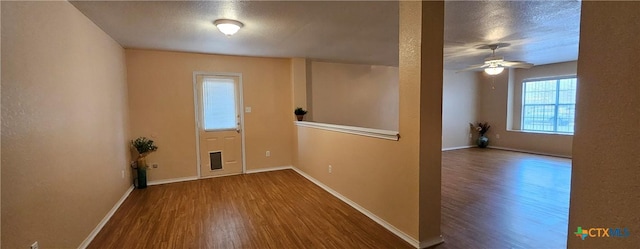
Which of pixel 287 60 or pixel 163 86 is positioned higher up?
pixel 287 60

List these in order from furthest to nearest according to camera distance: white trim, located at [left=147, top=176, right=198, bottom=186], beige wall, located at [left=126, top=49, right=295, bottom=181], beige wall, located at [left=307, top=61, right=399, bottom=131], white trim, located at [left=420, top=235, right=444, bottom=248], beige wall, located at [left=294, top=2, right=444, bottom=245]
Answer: beige wall, located at [left=307, top=61, right=399, bottom=131]
white trim, located at [left=147, top=176, right=198, bottom=186]
beige wall, located at [left=126, top=49, right=295, bottom=181]
white trim, located at [left=420, top=235, right=444, bottom=248]
beige wall, located at [left=294, top=2, right=444, bottom=245]

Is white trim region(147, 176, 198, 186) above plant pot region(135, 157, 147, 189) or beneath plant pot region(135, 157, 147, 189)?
beneath

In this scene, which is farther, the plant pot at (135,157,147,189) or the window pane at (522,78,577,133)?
the window pane at (522,78,577,133)

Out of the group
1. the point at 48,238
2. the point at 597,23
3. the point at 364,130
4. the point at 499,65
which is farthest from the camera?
the point at 499,65

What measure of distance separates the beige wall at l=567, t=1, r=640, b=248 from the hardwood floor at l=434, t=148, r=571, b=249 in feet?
6.65

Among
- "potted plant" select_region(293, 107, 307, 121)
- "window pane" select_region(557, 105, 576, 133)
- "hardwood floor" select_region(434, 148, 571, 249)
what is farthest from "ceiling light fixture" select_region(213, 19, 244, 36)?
"window pane" select_region(557, 105, 576, 133)

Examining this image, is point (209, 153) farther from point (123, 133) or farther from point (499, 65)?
point (499, 65)

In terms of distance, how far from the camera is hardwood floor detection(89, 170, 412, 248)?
8.02 ft

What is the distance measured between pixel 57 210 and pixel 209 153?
2.74 meters

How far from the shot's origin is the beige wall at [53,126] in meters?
1.60

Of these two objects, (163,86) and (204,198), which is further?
(163,86)

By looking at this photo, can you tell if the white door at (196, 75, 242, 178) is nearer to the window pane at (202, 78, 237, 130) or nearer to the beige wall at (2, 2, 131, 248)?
the window pane at (202, 78, 237, 130)

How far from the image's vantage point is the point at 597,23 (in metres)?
0.56

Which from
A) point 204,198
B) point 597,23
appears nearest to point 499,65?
point 597,23
